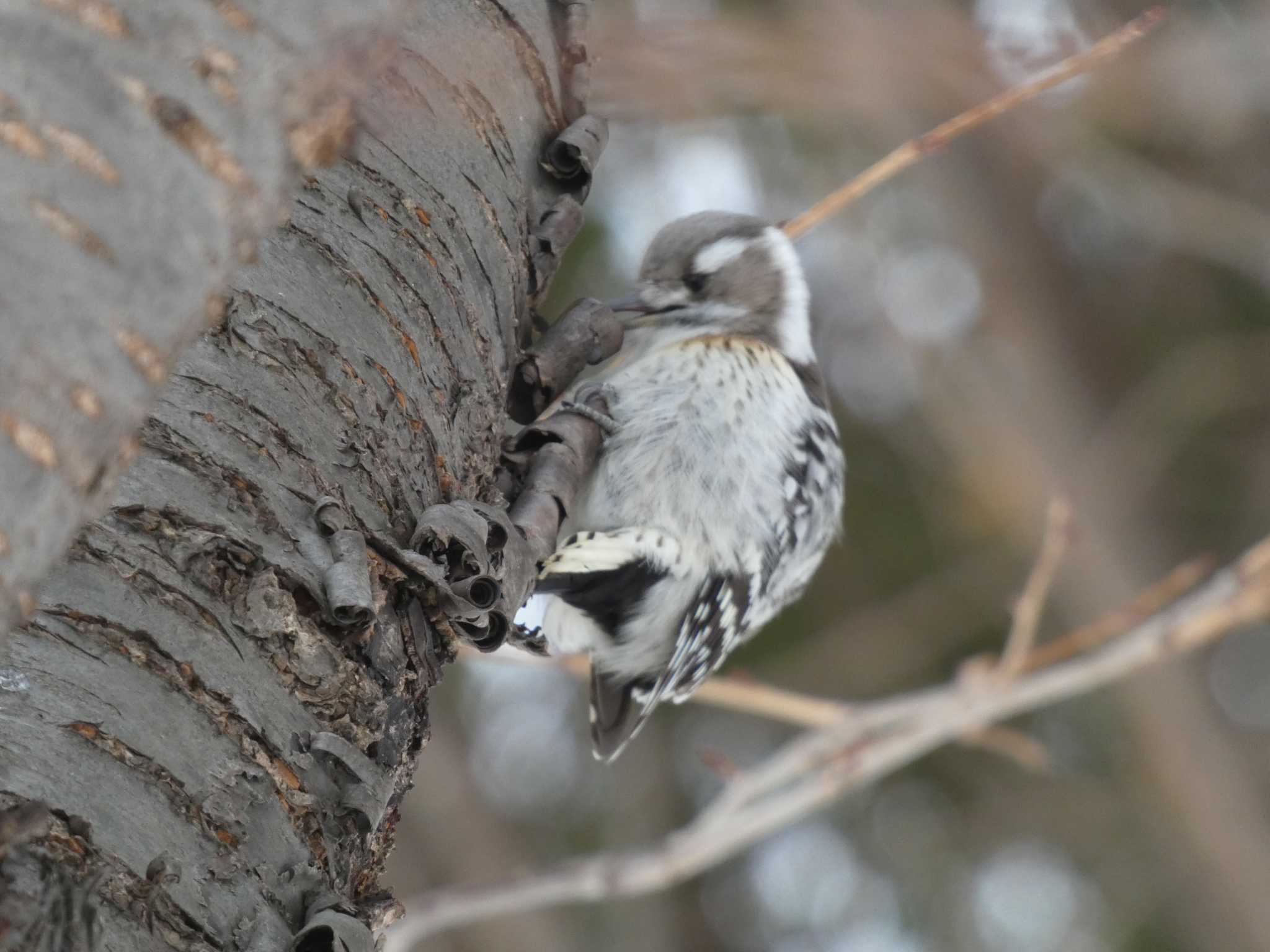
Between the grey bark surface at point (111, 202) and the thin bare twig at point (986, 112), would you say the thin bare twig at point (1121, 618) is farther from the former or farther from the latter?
the grey bark surface at point (111, 202)

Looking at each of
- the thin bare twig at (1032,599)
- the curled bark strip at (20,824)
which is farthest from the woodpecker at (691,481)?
the curled bark strip at (20,824)

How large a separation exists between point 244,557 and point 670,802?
5.19m

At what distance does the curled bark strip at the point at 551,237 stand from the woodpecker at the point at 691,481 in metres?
0.53

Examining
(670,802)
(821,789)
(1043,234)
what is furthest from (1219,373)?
(821,789)

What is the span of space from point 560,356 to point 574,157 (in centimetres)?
30

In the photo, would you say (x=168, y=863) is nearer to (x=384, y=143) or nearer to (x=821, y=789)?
(x=384, y=143)

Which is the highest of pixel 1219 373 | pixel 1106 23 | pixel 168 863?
pixel 1106 23

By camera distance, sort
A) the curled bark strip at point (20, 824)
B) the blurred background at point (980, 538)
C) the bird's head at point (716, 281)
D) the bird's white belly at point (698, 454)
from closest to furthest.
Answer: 1. the curled bark strip at point (20, 824)
2. the bird's white belly at point (698, 454)
3. the bird's head at point (716, 281)
4. the blurred background at point (980, 538)

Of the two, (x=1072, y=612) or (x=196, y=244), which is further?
(x=1072, y=612)

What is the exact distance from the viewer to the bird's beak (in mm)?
3012

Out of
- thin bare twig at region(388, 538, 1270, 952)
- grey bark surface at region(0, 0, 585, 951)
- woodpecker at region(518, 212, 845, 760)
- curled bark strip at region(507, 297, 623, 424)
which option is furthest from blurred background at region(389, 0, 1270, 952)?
→ grey bark surface at region(0, 0, 585, 951)

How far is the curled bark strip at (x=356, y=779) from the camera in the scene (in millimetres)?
1190

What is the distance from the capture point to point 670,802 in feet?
20.1

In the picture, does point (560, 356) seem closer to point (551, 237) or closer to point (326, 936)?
point (551, 237)
